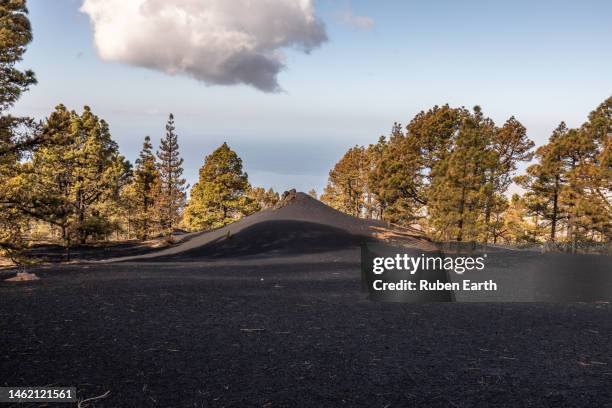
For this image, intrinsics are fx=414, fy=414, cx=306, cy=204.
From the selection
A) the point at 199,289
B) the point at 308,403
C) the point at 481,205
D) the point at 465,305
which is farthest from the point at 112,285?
the point at 481,205

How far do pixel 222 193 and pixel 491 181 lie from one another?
2680cm

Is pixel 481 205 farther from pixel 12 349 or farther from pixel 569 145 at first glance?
pixel 12 349

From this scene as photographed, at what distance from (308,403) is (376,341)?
9.46 feet

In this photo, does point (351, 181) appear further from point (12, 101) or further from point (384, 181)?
point (12, 101)

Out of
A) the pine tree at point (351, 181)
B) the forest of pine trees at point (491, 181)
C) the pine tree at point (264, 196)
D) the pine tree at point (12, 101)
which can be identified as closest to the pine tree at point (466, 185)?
the forest of pine trees at point (491, 181)

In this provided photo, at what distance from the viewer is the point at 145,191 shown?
48.6m

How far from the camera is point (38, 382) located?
5148 mm

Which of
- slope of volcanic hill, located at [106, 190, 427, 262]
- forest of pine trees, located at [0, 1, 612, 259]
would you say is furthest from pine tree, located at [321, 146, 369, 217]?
slope of volcanic hill, located at [106, 190, 427, 262]

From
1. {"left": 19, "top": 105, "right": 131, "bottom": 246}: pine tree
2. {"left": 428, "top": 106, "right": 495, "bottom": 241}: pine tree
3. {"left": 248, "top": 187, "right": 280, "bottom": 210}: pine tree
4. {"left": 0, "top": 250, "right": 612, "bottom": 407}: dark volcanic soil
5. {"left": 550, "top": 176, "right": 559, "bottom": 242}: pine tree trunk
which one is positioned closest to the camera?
{"left": 0, "top": 250, "right": 612, "bottom": 407}: dark volcanic soil

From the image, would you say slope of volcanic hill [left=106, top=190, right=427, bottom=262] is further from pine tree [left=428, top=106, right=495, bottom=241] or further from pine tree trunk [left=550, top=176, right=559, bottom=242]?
pine tree trunk [left=550, top=176, right=559, bottom=242]

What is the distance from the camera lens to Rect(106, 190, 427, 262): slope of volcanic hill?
2717 centimetres

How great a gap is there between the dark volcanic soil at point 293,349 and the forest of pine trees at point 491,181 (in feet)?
49.3

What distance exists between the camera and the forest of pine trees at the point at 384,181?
46.8 feet

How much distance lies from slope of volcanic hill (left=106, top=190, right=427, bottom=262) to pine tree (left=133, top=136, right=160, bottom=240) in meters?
13.9
